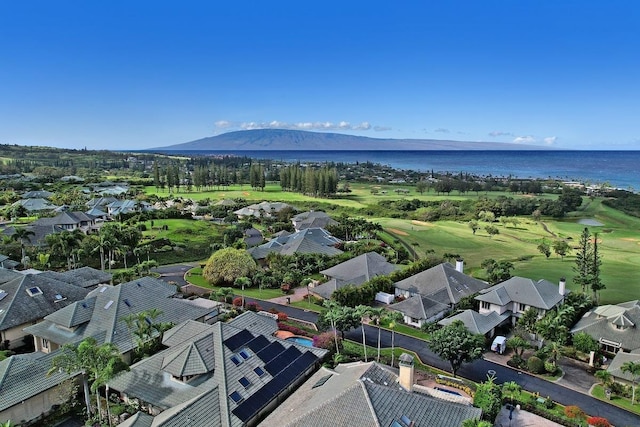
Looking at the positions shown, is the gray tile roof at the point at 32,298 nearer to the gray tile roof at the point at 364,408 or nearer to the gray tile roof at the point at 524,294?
the gray tile roof at the point at 364,408

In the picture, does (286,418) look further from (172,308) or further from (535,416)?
(172,308)

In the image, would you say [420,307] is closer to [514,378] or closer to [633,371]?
[514,378]

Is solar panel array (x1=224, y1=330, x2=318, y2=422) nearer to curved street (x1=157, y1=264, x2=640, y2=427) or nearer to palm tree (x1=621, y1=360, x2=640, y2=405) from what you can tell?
curved street (x1=157, y1=264, x2=640, y2=427)

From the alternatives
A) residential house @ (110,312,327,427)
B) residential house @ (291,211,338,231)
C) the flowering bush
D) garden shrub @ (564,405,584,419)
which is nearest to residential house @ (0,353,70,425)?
residential house @ (110,312,327,427)

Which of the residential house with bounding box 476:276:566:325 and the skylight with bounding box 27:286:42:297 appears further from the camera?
the residential house with bounding box 476:276:566:325

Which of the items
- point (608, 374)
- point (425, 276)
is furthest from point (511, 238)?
point (608, 374)

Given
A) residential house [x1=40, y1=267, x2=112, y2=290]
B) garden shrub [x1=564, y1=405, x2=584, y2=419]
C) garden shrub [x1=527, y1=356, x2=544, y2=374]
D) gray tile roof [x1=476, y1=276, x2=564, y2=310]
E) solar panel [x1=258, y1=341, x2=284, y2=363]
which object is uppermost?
solar panel [x1=258, y1=341, x2=284, y2=363]
